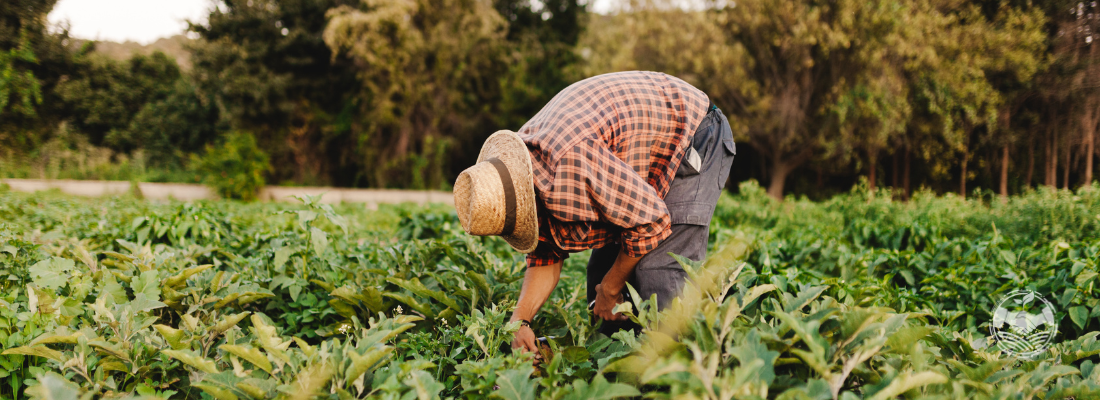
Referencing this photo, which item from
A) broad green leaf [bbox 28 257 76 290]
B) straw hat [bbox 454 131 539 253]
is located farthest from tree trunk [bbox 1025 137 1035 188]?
broad green leaf [bbox 28 257 76 290]

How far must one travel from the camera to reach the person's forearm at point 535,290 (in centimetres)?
198

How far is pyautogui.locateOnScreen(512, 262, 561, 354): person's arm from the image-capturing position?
1945 millimetres

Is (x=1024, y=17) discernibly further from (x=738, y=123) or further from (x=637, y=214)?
(x=637, y=214)

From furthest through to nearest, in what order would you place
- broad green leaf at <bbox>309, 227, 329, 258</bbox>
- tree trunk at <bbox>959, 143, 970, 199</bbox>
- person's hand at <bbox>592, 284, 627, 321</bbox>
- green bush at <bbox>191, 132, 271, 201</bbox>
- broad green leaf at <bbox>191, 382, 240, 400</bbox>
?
tree trunk at <bbox>959, 143, 970, 199</bbox> < green bush at <bbox>191, 132, 271, 201</bbox> < broad green leaf at <bbox>309, 227, 329, 258</bbox> < person's hand at <bbox>592, 284, 627, 321</bbox> < broad green leaf at <bbox>191, 382, 240, 400</bbox>

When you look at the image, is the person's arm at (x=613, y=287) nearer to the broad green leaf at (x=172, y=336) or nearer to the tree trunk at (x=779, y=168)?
the broad green leaf at (x=172, y=336)

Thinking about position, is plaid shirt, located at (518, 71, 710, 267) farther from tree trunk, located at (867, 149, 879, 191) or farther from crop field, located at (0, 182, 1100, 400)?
tree trunk, located at (867, 149, 879, 191)

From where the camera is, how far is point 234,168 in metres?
11.7

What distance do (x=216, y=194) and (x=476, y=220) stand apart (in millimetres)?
12258

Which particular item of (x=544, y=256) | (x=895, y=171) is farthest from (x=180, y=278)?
(x=895, y=171)

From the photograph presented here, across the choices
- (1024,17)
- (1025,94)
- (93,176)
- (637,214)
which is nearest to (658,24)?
(1024,17)

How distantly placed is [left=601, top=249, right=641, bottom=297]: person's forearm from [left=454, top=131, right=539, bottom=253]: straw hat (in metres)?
0.37

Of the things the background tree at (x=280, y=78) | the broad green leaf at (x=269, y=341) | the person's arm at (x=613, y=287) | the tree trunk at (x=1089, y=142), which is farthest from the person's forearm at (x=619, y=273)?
the background tree at (x=280, y=78)

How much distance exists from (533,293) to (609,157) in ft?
1.99

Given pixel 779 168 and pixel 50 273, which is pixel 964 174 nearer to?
pixel 779 168
